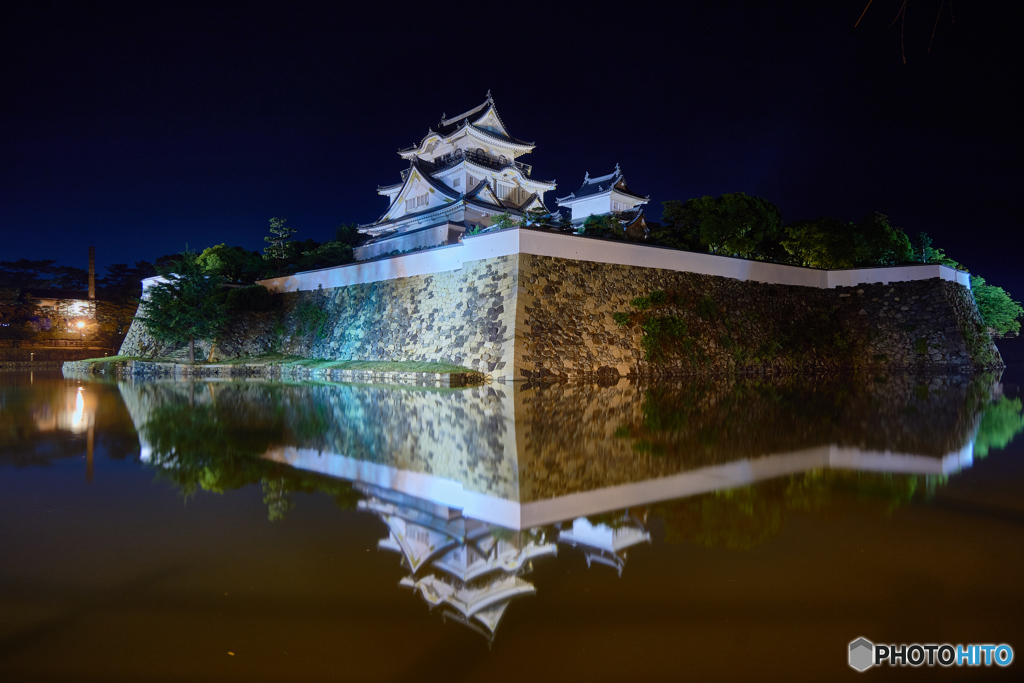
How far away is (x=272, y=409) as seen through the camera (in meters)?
8.75

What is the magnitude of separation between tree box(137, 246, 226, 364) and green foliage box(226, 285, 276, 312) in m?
1.38

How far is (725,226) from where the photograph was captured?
2227cm

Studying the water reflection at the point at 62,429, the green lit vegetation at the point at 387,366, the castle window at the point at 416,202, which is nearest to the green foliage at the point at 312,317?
the green lit vegetation at the point at 387,366

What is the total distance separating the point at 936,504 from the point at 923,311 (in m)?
21.9

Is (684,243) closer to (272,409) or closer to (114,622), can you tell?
(272,409)

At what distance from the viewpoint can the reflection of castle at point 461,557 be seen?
87.6 inches

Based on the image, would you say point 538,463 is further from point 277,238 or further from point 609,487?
point 277,238

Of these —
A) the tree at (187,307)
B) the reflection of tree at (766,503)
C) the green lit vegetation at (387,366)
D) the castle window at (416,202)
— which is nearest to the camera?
the reflection of tree at (766,503)

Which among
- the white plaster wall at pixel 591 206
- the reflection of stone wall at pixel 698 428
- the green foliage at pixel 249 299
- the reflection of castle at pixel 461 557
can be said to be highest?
the white plaster wall at pixel 591 206

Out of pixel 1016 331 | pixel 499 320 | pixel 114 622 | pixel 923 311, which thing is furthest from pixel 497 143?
pixel 114 622

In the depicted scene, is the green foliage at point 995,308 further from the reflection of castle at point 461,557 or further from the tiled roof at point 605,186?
the reflection of castle at point 461,557

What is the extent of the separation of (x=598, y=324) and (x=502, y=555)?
13.7m

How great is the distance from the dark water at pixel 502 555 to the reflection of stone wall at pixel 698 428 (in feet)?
0.21

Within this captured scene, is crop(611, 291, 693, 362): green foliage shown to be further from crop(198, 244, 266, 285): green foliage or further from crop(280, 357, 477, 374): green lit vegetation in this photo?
crop(198, 244, 266, 285): green foliage
